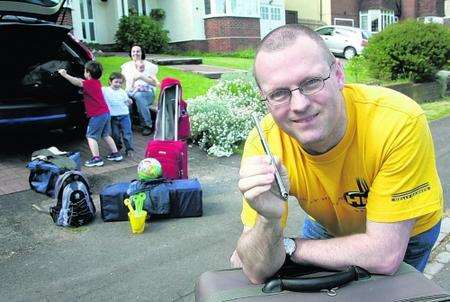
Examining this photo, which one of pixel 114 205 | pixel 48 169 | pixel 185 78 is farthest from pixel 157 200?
pixel 185 78

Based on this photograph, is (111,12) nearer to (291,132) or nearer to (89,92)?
(89,92)

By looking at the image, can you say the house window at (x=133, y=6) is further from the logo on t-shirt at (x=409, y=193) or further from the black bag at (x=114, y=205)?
the logo on t-shirt at (x=409, y=193)

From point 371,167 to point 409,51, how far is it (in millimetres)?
11599

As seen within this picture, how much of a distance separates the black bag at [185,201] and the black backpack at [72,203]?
2.73 feet

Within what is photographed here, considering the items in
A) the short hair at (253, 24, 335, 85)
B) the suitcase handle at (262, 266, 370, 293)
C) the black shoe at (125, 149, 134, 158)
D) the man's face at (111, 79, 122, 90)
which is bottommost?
the black shoe at (125, 149, 134, 158)

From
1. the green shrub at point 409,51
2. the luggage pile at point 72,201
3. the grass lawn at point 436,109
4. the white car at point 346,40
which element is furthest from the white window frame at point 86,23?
the luggage pile at point 72,201

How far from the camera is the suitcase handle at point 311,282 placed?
178 cm

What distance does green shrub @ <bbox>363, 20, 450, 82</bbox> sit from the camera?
41.3ft

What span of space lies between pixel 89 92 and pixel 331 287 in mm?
5928

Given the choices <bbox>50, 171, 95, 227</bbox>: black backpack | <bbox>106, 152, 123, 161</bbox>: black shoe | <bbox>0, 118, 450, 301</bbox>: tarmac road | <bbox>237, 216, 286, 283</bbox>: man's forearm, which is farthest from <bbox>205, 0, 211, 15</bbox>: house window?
<bbox>237, 216, 286, 283</bbox>: man's forearm

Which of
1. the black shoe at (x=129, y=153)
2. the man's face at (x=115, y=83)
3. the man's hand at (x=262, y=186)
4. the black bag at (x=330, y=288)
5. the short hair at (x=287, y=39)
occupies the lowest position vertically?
the black shoe at (x=129, y=153)

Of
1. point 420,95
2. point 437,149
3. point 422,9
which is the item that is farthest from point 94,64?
point 422,9

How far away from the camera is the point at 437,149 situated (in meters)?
7.74

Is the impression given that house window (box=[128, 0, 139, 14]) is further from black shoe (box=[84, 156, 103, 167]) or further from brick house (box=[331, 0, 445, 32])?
black shoe (box=[84, 156, 103, 167])
